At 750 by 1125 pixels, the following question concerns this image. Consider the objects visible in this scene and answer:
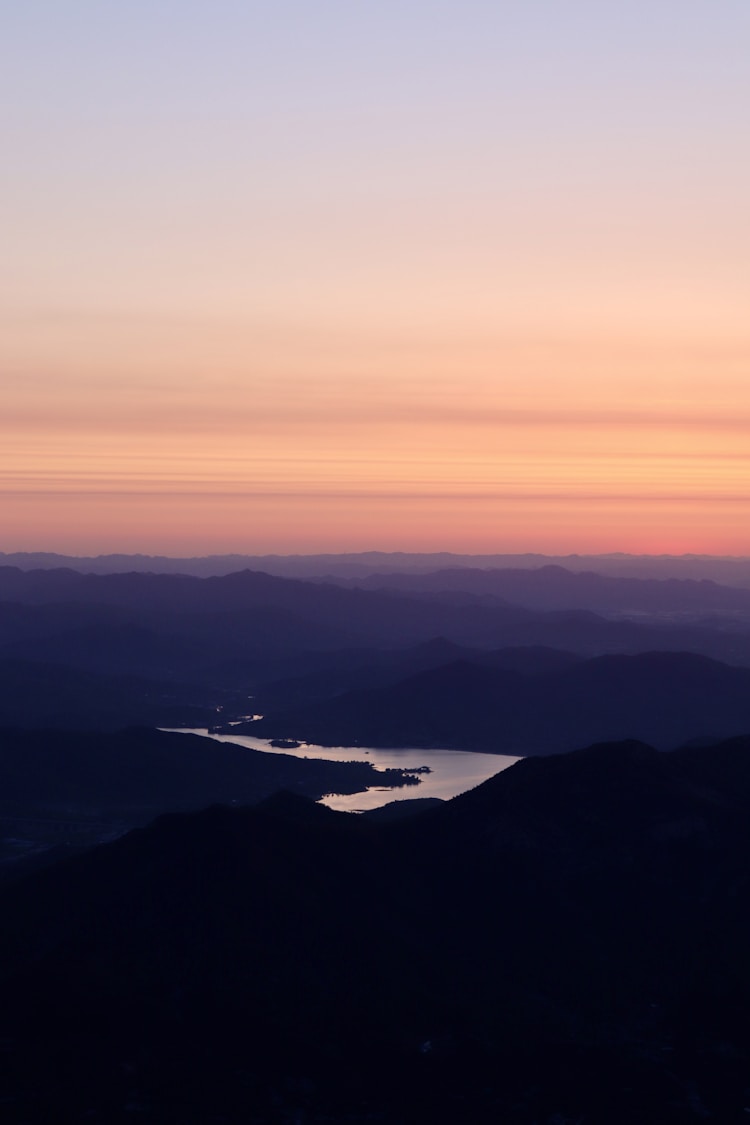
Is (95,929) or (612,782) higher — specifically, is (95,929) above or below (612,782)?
below

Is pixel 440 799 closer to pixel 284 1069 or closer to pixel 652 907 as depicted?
pixel 652 907

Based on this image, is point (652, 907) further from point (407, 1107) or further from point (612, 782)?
point (407, 1107)

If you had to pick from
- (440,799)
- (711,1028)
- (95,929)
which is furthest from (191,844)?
(440,799)

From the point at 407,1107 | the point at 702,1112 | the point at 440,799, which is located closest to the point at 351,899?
the point at 407,1107

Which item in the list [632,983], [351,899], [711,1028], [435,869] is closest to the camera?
[711,1028]

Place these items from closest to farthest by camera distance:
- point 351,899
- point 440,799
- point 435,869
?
point 351,899 < point 435,869 < point 440,799

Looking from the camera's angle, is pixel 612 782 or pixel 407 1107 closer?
pixel 407 1107
